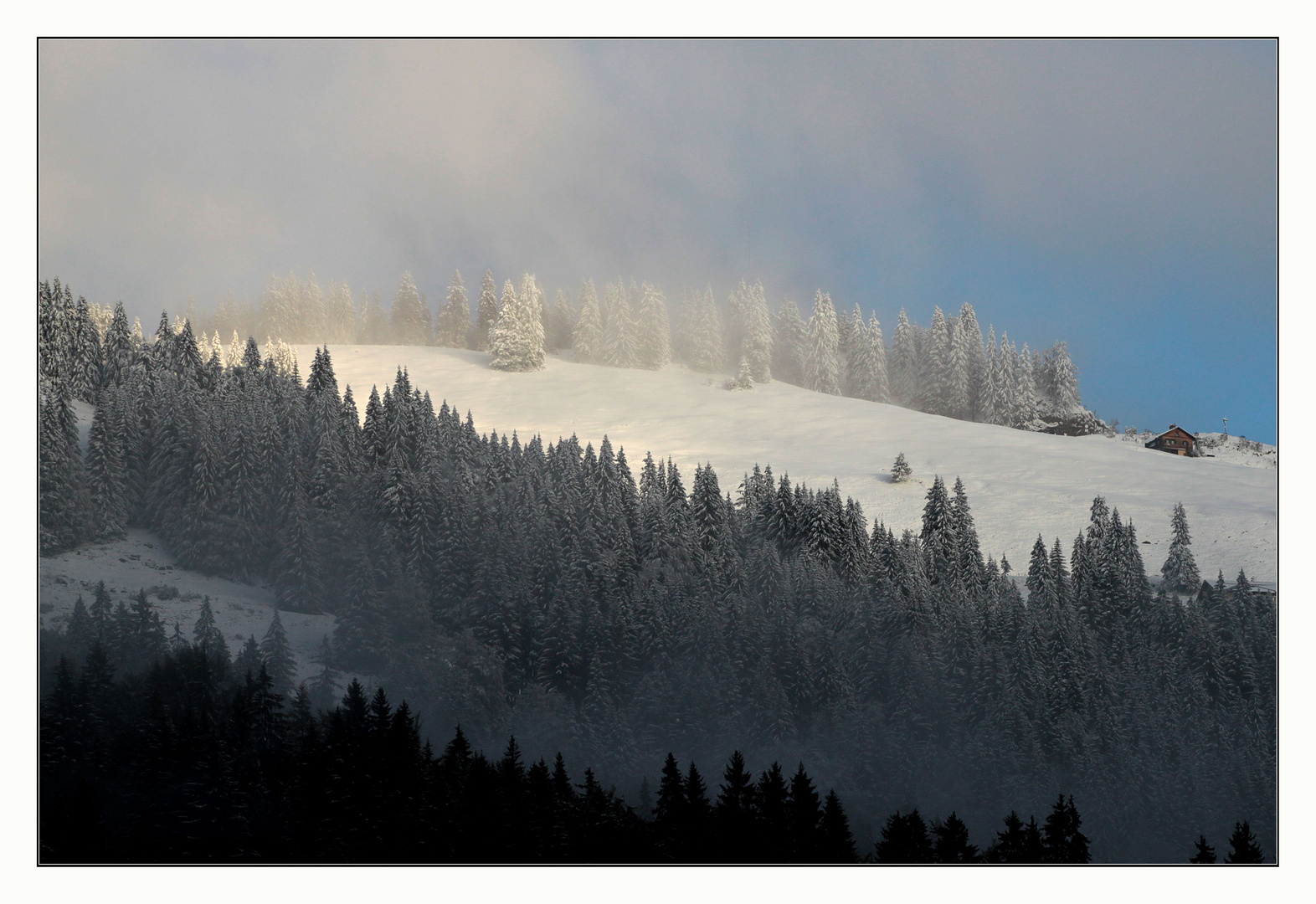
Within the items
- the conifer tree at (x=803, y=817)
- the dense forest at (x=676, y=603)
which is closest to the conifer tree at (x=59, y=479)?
the dense forest at (x=676, y=603)

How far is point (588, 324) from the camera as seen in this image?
52.9 ft

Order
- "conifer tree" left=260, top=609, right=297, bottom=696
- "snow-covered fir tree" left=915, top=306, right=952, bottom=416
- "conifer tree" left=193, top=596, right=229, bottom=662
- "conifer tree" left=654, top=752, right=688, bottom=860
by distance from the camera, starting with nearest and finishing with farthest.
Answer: "conifer tree" left=654, top=752, right=688, bottom=860, "conifer tree" left=260, top=609, right=297, bottom=696, "conifer tree" left=193, top=596, right=229, bottom=662, "snow-covered fir tree" left=915, top=306, right=952, bottom=416

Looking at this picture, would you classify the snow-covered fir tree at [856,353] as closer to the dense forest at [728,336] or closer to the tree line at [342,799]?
the dense forest at [728,336]

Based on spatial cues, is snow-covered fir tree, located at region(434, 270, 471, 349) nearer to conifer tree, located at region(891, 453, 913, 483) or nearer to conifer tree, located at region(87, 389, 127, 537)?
conifer tree, located at region(87, 389, 127, 537)

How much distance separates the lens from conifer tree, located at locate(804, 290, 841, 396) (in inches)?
566

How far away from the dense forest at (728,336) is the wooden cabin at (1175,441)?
0.92m

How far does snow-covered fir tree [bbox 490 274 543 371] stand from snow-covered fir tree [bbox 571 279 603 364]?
68 cm

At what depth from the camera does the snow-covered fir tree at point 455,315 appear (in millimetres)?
15289

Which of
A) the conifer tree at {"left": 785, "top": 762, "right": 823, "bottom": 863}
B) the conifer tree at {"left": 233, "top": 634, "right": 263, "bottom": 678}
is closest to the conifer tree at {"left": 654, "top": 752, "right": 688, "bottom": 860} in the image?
the conifer tree at {"left": 785, "top": 762, "right": 823, "bottom": 863}

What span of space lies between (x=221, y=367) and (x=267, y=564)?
3.43 m

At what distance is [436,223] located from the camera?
526 inches

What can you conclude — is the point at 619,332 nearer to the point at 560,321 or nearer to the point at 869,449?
the point at 560,321
